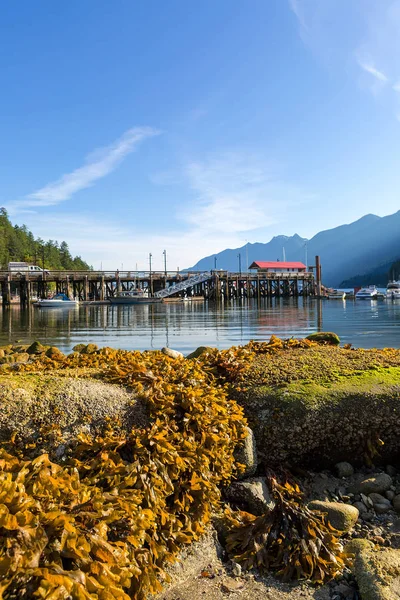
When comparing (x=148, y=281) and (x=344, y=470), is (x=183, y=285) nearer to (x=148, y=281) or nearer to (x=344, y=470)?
(x=148, y=281)

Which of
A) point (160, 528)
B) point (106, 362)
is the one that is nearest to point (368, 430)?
point (160, 528)

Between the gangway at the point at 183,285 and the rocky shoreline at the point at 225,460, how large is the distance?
6627cm

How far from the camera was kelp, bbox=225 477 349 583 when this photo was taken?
3.13m

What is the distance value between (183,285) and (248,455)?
68.6 meters

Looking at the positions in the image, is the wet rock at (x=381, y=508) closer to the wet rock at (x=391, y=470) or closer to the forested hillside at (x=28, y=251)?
the wet rock at (x=391, y=470)

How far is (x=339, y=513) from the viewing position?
3639 mm

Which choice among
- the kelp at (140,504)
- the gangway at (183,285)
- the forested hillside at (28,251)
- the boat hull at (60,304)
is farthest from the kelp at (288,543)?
the forested hillside at (28,251)

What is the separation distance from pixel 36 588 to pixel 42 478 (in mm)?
652

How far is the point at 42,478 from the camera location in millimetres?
2566

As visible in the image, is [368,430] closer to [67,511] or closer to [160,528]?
[160,528]

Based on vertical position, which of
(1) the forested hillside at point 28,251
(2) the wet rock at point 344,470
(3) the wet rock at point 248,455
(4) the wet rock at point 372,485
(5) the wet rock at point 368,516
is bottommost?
(5) the wet rock at point 368,516

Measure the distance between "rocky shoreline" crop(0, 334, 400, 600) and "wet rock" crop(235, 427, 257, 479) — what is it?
0.05ft

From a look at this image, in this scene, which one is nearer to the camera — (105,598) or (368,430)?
(105,598)

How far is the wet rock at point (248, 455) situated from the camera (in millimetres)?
3885
